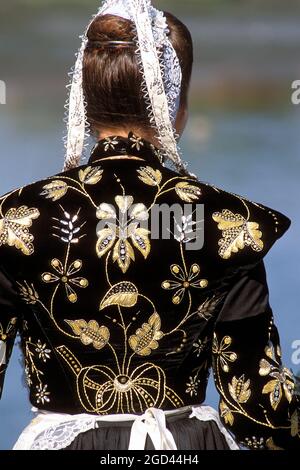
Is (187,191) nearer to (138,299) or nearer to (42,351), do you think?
(138,299)

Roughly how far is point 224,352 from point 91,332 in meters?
0.19

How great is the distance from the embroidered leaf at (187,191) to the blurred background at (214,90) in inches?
105

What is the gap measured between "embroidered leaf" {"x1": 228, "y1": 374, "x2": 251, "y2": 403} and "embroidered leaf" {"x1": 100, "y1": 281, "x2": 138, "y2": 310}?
0.62ft

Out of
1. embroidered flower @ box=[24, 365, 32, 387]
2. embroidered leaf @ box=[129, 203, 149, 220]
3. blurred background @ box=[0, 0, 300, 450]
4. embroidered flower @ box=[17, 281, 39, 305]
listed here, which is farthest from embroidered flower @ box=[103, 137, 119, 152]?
blurred background @ box=[0, 0, 300, 450]

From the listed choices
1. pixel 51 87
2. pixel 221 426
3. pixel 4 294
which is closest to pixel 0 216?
pixel 4 294

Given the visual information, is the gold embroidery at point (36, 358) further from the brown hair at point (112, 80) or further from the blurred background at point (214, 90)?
the blurred background at point (214, 90)

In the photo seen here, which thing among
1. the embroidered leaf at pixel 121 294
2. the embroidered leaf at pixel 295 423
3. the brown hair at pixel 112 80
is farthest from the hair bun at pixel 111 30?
the embroidered leaf at pixel 295 423

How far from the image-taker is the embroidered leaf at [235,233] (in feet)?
5.70

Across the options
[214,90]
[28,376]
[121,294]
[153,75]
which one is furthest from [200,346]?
[214,90]

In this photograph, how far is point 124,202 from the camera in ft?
5.70

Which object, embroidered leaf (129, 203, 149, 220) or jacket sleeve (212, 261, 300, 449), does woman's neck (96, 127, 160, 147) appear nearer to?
embroidered leaf (129, 203, 149, 220)

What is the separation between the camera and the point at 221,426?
1780mm

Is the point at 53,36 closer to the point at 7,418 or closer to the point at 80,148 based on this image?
the point at 7,418

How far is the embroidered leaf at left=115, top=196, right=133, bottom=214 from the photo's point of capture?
173 cm
